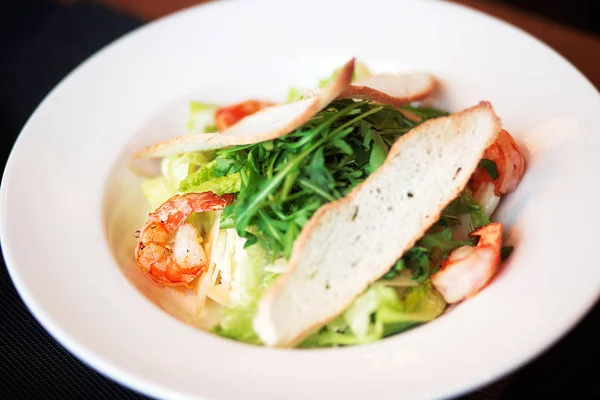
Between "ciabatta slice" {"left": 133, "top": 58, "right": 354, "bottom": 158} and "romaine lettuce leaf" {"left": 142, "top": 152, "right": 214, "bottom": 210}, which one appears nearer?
"ciabatta slice" {"left": 133, "top": 58, "right": 354, "bottom": 158}

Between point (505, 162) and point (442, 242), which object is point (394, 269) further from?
point (505, 162)

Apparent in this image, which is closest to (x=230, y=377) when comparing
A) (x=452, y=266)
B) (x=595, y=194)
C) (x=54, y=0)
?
(x=452, y=266)

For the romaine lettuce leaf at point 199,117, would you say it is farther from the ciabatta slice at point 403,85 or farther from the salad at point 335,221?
the ciabatta slice at point 403,85

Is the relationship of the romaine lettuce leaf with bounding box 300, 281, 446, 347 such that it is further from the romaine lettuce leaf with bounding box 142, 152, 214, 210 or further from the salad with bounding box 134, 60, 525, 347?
the romaine lettuce leaf with bounding box 142, 152, 214, 210

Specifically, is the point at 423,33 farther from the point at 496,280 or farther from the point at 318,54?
the point at 496,280

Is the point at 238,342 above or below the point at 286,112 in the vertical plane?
below

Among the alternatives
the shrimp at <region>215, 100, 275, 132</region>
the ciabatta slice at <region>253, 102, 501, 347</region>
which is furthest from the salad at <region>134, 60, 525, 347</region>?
the shrimp at <region>215, 100, 275, 132</region>

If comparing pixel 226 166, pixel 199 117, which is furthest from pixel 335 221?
pixel 199 117
